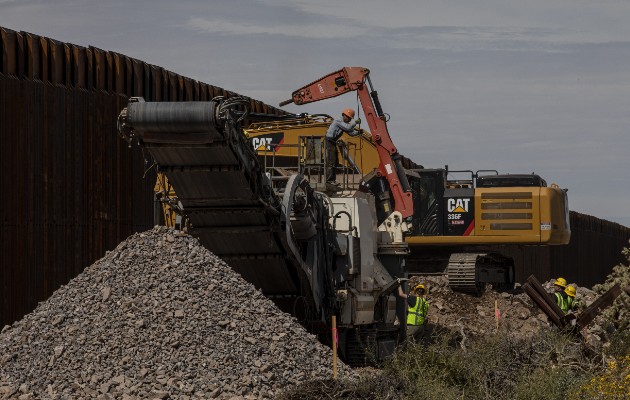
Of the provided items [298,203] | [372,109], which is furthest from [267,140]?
[298,203]

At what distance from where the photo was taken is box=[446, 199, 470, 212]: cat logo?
1127 inches

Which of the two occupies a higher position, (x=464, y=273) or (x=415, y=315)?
(x=464, y=273)

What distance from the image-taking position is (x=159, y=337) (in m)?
15.9

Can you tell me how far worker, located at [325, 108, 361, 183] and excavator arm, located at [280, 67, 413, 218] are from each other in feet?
10.8

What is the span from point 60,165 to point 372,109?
6.00 metres

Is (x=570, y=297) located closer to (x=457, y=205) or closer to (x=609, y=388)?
(x=457, y=205)

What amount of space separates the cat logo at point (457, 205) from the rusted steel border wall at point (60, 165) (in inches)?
279

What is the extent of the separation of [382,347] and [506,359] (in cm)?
471

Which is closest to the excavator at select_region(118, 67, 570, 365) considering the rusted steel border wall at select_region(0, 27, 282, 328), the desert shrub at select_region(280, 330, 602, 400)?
the desert shrub at select_region(280, 330, 602, 400)

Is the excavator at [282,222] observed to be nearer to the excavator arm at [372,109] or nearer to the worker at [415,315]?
the worker at [415,315]

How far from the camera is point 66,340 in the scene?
16156mm

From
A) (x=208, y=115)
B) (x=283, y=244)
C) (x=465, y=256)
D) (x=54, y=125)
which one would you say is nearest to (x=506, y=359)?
(x=283, y=244)

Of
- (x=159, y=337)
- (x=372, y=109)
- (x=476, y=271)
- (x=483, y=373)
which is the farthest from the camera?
(x=476, y=271)

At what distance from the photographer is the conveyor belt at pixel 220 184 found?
15717mm
